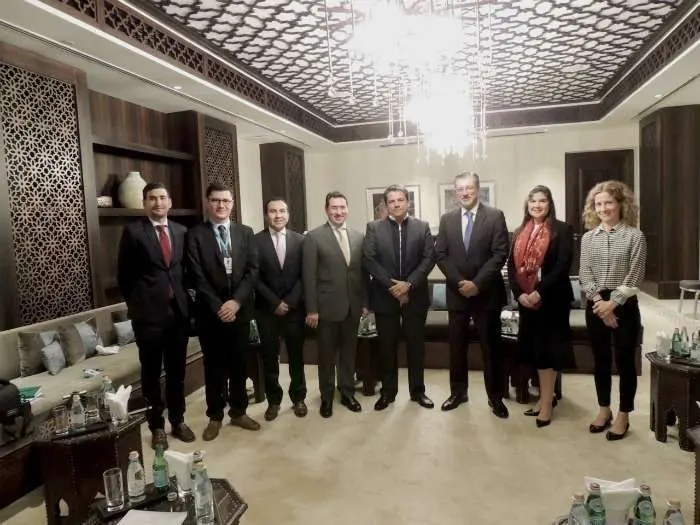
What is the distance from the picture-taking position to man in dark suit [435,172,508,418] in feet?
11.5

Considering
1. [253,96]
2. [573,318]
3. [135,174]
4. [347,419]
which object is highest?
[253,96]

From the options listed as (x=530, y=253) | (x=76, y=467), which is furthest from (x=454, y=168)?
(x=76, y=467)

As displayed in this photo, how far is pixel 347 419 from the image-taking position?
3650 mm

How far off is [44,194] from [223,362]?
2.04 m

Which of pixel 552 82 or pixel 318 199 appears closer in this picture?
pixel 552 82

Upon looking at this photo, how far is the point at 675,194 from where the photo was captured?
24.4 feet

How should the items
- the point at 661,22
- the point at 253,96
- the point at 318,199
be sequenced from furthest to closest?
the point at 318,199
the point at 253,96
the point at 661,22

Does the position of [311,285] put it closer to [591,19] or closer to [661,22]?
[591,19]

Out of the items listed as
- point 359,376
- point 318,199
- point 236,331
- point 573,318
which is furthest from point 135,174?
point 318,199

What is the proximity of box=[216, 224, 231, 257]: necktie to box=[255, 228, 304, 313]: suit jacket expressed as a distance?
267mm

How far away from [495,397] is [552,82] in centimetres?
501

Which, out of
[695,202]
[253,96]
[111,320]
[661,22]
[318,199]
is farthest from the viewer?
[318,199]

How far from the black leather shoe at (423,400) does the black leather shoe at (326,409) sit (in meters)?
0.64

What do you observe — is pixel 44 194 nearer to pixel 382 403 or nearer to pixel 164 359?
pixel 164 359
